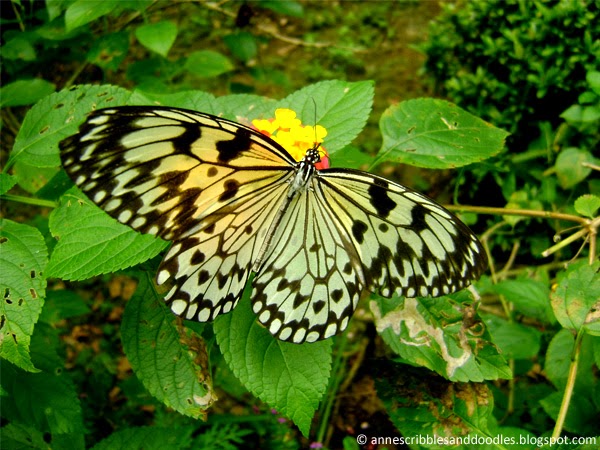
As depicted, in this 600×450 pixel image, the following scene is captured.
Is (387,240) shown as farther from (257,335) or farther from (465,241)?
(257,335)

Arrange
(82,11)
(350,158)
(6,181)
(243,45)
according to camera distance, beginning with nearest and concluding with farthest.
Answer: (6,181), (350,158), (82,11), (243,45)

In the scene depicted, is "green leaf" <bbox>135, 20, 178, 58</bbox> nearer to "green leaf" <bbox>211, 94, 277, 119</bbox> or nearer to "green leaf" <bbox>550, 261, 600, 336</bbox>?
"green leaf" <bbox>211, 94, 277, 119</bbox>

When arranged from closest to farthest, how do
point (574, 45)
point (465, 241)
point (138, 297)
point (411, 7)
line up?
point (465, 241), point (138, 297), point (574, 45), point (411, 7)

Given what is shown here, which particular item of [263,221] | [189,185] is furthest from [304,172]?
[189,185]

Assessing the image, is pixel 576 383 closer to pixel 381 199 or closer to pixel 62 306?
pixel 381 199

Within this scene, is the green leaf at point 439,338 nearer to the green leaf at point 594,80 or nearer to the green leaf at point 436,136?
the green leaf at point 436,136

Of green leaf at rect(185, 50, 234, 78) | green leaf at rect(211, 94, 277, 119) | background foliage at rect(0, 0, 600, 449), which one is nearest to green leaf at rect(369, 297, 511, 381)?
background foliage at rect(0, 0, 600, 449)

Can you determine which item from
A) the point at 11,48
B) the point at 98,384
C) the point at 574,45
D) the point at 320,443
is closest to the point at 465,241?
the point at 320,443
